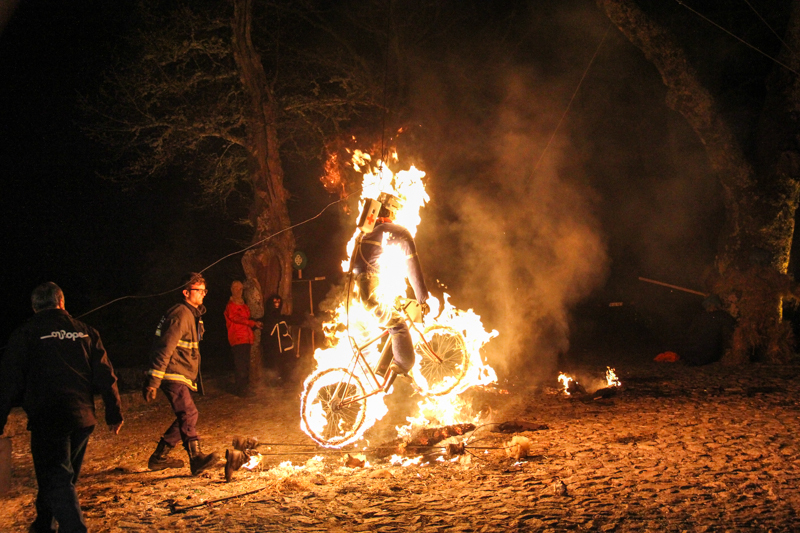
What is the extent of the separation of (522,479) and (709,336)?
7261mm

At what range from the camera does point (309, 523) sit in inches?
169

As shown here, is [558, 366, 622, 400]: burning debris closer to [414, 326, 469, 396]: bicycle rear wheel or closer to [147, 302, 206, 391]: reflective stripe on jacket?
[414, 326, 469, 396]: bicycle rear wheel

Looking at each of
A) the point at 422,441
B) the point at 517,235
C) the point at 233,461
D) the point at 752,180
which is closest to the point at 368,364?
the point at 422,441

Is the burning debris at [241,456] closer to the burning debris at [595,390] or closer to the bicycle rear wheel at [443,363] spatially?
the bicycle rear wheel at [443,363]

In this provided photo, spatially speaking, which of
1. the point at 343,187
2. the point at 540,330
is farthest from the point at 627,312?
the point at 343,187

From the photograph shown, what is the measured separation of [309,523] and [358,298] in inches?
102

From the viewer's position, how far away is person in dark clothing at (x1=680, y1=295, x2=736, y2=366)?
10.3 metres

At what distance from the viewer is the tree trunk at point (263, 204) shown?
471 inches

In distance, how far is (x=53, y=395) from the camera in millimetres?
4289

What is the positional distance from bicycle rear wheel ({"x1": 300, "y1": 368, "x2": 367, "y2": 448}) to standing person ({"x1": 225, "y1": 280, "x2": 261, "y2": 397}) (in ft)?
15.8

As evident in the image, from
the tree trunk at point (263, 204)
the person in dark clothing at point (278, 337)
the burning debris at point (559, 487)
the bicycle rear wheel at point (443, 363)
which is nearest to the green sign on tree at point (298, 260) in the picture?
the tree trunk at point (263, 204)

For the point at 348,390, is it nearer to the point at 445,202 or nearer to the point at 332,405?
the point at 332,405

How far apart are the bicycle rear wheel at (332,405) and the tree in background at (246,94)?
5958 mm

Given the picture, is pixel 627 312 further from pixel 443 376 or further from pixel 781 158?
pixel 443 376
